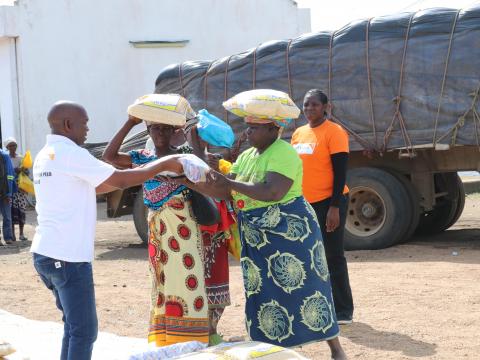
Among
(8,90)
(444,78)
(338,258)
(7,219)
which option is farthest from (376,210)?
(8,90)

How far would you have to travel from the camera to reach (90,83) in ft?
62.3

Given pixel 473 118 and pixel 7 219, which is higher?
pixel 473 118

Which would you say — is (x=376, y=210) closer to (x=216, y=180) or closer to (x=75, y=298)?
(x=216, y=180)

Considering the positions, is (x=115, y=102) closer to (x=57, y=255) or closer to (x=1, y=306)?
(x=1, y=306)

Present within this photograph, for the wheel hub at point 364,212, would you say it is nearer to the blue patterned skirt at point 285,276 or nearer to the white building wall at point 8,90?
the blue patterned skirt at point 285,276

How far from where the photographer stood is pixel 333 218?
5793 millimetres

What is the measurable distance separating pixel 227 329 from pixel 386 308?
1304mm

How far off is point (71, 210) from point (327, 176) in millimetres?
2377

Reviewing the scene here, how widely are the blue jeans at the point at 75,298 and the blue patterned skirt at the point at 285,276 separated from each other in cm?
99

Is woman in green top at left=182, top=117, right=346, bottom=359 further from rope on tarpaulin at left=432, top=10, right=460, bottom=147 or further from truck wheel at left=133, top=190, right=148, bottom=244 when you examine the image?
truck wheel at left=133, top=190, right=148, bottom=244

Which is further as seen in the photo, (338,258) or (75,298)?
(338,258)

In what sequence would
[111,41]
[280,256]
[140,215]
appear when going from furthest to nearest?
[111,41] → [140,215] → [280,256]

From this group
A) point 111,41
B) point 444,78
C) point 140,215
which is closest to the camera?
point 444,78

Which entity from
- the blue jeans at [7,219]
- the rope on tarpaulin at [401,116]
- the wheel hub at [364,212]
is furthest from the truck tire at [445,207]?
the blue jeans at [7,219]
